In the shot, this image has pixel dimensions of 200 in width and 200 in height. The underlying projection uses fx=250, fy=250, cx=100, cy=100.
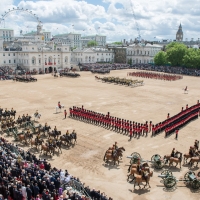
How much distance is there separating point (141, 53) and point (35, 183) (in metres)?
86.8

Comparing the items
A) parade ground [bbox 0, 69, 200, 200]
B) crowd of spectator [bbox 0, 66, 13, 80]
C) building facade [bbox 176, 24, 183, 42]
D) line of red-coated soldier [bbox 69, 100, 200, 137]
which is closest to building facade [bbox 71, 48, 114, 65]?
crowd of spectator [bbox 0, 66, 13, 80]

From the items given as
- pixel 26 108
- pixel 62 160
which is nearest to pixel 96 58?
pixel 26 108

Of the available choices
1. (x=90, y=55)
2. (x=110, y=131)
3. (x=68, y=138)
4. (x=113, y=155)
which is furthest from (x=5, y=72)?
(x=113, y=155)

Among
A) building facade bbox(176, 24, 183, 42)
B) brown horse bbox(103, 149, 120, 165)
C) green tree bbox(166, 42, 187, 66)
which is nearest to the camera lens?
brown horse bbox(103, 149, 120, 165)

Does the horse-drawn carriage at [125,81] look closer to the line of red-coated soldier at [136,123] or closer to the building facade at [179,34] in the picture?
the line of red-coated soldier at [136,123]

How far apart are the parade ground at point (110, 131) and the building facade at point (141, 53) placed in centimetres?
4541

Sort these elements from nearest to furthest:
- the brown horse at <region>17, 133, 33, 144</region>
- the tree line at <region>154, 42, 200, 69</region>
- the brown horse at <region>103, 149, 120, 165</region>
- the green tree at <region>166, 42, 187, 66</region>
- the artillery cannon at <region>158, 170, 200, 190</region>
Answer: the artillery cannon at <region>158, 170, 200, 190</region> → the brown horse at <region>103, 149, 120, 165</region> → the brown horse at <region>17, 133, 33, 144</region> → the tree line at <region>154, 42, 200, 69</region> → the green tree at <region>166, 42, 187, 66</region>

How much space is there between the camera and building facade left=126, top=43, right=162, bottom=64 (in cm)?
9312

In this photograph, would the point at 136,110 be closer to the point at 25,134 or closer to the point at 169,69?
the point at 25,134

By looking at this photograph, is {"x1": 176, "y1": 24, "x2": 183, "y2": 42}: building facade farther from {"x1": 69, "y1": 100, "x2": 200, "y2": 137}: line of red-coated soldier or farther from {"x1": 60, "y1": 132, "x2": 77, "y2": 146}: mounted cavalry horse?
{"x1": 60, "y1": 132, "x2": 77, "y2": 146}: mounted cavalry horse

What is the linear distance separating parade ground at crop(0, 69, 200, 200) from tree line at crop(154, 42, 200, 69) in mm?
26526

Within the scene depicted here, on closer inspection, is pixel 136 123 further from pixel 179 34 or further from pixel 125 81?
pixel 179 34

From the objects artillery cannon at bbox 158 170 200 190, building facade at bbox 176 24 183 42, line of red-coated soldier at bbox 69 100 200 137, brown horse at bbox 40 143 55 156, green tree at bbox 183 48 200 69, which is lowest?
artillery cannon at bbox 158 170 200 190

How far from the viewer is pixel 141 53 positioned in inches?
3718
